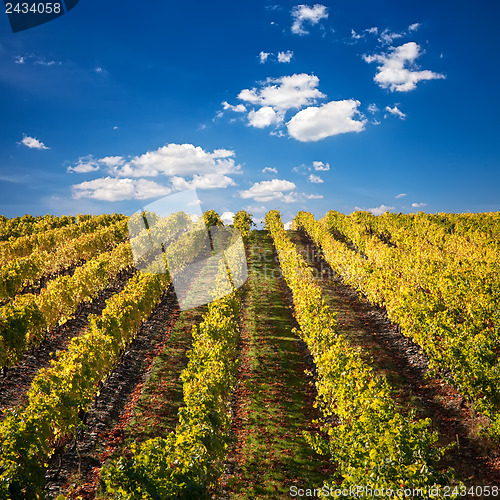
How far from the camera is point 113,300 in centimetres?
1956

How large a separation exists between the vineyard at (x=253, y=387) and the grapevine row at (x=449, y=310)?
85 mm

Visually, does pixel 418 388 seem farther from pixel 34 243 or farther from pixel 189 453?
pixel 34 243

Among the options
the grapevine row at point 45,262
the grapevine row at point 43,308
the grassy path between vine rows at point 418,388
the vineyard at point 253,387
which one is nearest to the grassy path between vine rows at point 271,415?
the vineyard at point 253,387

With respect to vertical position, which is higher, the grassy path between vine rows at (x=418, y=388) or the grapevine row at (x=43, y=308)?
the grapevine row at (x=43, y=308)

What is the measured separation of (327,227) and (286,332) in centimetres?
4144

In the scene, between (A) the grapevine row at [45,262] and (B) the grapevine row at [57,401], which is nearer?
(B) the grapevine row at [57,401]

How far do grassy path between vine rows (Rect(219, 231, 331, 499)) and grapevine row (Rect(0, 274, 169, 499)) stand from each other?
4734 millimetres

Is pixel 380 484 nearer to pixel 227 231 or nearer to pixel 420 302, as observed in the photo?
pixel 420 302

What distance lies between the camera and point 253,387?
15703 mm

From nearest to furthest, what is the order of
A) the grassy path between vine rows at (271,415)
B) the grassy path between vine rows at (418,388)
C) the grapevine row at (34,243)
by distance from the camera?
1. the grassy path between vine rows at (271,415)
2. the grassy path between vine rows at (418,388)
3. the grapevine row at (34,243)

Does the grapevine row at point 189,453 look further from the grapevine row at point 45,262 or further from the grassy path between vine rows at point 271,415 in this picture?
the grapevine row at point 45,262

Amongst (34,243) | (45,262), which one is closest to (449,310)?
(45,262)

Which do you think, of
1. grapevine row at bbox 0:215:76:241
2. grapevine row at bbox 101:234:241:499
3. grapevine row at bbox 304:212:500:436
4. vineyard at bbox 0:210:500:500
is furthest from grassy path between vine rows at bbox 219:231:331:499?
grapevine row at bbox 0:215:76:241

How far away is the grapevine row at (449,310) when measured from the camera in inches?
472
